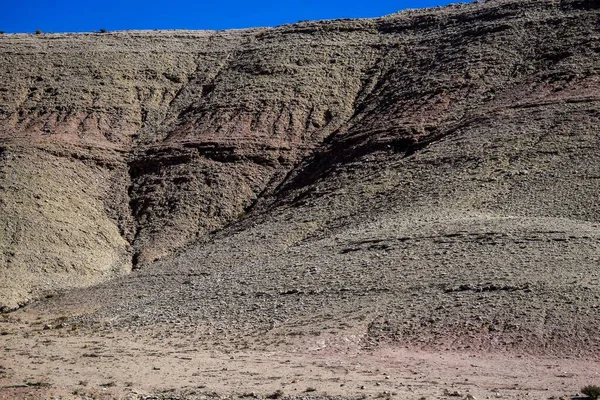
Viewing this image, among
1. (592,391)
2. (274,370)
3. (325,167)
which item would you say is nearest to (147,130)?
(325,167)

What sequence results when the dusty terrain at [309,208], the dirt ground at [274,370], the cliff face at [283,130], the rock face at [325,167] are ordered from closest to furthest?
the dirt ground at [274,370] → the dusty terrain at [309,208] → the rock face at [325,167] → the cliff face at [283,130]

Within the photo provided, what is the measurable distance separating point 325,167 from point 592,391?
27688mm

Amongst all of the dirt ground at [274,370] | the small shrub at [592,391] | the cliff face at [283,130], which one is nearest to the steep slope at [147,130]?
the cliff face at [283,130]

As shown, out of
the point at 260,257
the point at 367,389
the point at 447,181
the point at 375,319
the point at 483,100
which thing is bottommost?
the point at 367,389

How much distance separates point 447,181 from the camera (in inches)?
1543

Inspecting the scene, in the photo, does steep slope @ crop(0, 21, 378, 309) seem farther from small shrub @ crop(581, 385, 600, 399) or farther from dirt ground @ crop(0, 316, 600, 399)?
small shrub @ crop(581, 385, 600, 399)

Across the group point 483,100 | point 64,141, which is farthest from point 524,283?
point 64,141

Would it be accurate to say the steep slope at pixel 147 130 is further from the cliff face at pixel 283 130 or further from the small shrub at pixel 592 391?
the small shrub at pixel 592 391

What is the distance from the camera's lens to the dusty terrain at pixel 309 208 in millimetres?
24766

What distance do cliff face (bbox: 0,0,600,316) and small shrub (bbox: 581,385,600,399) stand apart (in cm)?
980

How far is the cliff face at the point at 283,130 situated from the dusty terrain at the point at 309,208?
0.53 feet

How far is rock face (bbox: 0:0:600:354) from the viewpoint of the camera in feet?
99.3

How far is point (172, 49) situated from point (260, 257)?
1195 inches

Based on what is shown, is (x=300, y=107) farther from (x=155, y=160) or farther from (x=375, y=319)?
(x=375, y=319)
